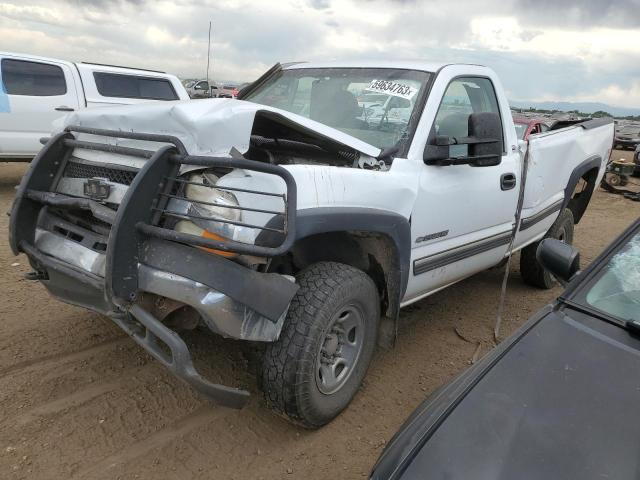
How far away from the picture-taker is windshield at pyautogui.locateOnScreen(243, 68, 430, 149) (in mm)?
3289

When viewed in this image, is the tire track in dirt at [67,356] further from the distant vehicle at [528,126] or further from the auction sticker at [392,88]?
the distant vehicle at [528,126]

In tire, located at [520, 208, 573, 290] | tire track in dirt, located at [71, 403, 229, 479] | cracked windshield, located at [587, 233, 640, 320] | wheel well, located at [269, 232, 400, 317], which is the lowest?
tire track in dirt, located at [71, 403, 229, 479]

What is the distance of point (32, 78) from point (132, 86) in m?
1.67

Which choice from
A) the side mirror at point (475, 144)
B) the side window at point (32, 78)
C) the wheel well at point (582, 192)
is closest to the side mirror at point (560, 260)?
the side mirror at point (475, 144)

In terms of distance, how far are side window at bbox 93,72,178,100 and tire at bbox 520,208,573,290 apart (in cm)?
733

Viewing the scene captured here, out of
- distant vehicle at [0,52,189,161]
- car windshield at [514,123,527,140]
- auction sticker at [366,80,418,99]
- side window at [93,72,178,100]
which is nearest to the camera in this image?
auction sticker at [366,80,418,99]

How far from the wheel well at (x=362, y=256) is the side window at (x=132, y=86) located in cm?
747

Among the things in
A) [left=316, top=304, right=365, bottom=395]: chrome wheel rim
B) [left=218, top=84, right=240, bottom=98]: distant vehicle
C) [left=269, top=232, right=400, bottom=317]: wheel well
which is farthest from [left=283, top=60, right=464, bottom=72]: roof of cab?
[left=316, top=304, right=365, bottom=395]: chrome wheel rim

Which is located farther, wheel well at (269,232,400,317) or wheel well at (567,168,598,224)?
wheel well at (567,168,598,224)

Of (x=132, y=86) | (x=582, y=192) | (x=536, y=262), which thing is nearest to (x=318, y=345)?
(x=536, y=262)

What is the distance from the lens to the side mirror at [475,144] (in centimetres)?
308

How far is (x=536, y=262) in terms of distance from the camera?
16.8 ft

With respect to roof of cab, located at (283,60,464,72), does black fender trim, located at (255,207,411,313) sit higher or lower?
lower

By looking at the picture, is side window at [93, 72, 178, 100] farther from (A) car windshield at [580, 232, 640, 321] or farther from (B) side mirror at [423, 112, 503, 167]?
(A) car windshield at [580, 232, 640, 321]
